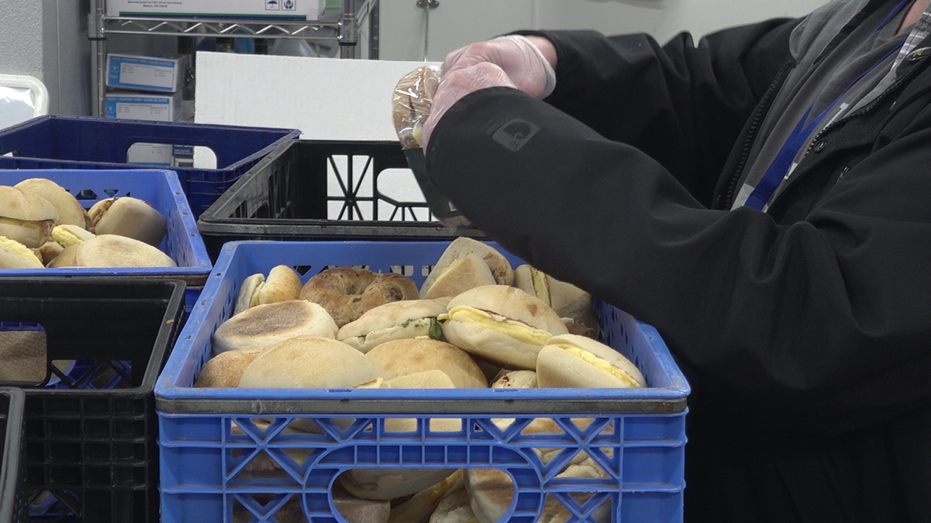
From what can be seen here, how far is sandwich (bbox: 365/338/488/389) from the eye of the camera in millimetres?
685

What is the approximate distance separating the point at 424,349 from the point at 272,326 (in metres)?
0.14

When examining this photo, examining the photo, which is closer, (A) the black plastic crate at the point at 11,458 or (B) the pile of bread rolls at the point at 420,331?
(A) the black plastic crate at the point at 11,458

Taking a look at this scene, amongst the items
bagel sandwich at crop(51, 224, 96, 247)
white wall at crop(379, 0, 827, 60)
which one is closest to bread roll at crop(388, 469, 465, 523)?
bagel sandwich at crop(51, 224, 96, 247)

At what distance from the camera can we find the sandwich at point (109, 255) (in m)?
0.89

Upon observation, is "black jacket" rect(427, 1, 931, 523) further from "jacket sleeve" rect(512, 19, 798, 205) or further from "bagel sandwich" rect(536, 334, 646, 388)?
"jacket sleeve" rect(512, 19, 798, 205)

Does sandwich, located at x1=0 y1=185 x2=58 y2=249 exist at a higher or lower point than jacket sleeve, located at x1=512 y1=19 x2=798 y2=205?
lower

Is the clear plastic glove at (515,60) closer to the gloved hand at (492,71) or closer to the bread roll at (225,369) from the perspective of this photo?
the gloved hand at (492,71)

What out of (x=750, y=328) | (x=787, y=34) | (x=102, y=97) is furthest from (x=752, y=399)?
(x=102, y=97)

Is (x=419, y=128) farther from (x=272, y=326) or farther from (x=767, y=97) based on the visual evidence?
(x=767, y=97)

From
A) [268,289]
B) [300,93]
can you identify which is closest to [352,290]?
[268,289]

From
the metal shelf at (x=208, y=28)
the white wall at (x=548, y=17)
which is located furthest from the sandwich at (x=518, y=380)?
the white wall at (x=548, y=17)

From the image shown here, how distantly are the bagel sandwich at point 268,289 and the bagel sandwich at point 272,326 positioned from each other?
0.12ft

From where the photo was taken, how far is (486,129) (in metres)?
0.73

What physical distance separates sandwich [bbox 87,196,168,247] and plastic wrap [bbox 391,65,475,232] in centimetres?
40
